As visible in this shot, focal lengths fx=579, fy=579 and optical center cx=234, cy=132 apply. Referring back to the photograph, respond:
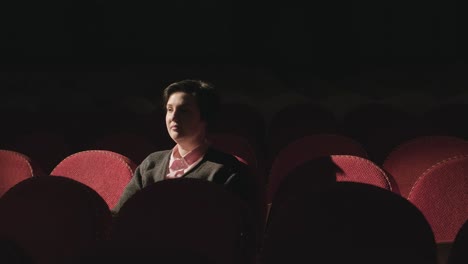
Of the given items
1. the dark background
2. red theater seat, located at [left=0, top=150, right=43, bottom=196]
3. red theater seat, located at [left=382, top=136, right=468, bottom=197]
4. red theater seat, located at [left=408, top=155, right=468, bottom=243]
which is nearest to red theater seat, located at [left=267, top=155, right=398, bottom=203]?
red theater seat, located at [left=408, top=155, right=468, bottom=243]

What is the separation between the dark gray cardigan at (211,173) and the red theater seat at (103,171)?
6.0 inches

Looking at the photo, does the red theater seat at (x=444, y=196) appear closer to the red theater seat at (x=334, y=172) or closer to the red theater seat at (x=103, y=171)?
the red theater seat at (x=334, y=172)

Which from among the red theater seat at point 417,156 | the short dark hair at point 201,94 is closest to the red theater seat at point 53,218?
the short dark hair at point 201,94

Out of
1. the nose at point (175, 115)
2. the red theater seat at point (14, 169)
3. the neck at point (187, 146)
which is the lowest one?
the red theater seat at point (14, 169)

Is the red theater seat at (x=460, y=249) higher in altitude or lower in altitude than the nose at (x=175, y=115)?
lower

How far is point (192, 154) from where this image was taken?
7.72 feet

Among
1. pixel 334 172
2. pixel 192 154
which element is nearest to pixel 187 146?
pixel 192 154

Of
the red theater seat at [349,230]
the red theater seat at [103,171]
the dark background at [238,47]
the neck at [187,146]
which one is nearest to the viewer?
the red theater seat at [349,230]

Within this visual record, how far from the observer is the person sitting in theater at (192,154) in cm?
229

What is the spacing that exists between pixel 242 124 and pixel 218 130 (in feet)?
1.06

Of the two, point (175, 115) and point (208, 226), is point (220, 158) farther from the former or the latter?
point (208, 226)

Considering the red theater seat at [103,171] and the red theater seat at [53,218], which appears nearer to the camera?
the red theater seat at [53,218]

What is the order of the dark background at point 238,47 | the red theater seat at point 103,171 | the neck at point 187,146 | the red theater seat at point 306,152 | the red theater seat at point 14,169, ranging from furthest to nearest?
the dark background at point 238,47 → the red theater seat at point 306,152 → the red theater seat at point 14,169 → the red theater seat at point 103,171 → the neck at point 187,146

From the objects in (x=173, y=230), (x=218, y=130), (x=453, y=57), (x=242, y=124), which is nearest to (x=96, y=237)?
(x=173, y=230)
